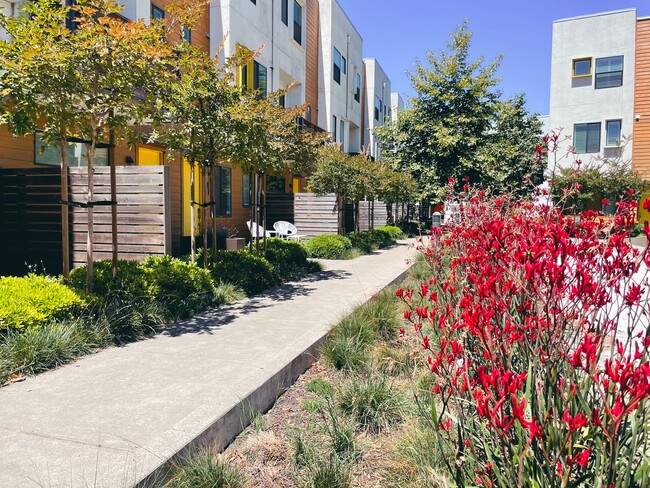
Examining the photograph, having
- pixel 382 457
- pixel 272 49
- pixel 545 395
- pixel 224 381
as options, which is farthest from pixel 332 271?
pixel 272 49

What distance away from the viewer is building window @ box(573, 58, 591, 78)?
26266mm

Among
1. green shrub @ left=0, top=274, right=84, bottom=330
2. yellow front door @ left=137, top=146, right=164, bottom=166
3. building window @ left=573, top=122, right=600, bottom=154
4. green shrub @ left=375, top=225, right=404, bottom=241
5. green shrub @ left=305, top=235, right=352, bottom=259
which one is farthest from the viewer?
building window @ left=573, top=122, right=600, bottom=154

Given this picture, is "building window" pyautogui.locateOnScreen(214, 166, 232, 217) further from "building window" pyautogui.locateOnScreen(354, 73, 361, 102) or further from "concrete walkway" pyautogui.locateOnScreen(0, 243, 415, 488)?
"building window" pyautogui.locateOnScreen(354, 73, 361, 102)

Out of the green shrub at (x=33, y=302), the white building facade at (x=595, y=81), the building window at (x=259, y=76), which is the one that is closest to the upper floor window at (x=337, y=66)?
the building window at (x=259, y=76)

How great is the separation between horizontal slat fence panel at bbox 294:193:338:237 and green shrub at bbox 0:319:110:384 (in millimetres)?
12416

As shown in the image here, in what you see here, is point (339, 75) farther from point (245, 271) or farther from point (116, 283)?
point (116, 283)

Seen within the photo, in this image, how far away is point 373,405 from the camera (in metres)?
3.74

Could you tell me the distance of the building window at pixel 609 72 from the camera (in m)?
25.6

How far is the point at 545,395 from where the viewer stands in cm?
236

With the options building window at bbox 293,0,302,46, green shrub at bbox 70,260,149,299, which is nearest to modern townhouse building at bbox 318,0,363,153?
building window at bbox 293,0,302,46

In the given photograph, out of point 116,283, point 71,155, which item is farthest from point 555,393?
point 71,155

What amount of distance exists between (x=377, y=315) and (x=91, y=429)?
3.38 meters

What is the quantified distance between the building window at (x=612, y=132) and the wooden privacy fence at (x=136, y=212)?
25085 millimetres

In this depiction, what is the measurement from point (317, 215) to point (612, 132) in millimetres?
18063
